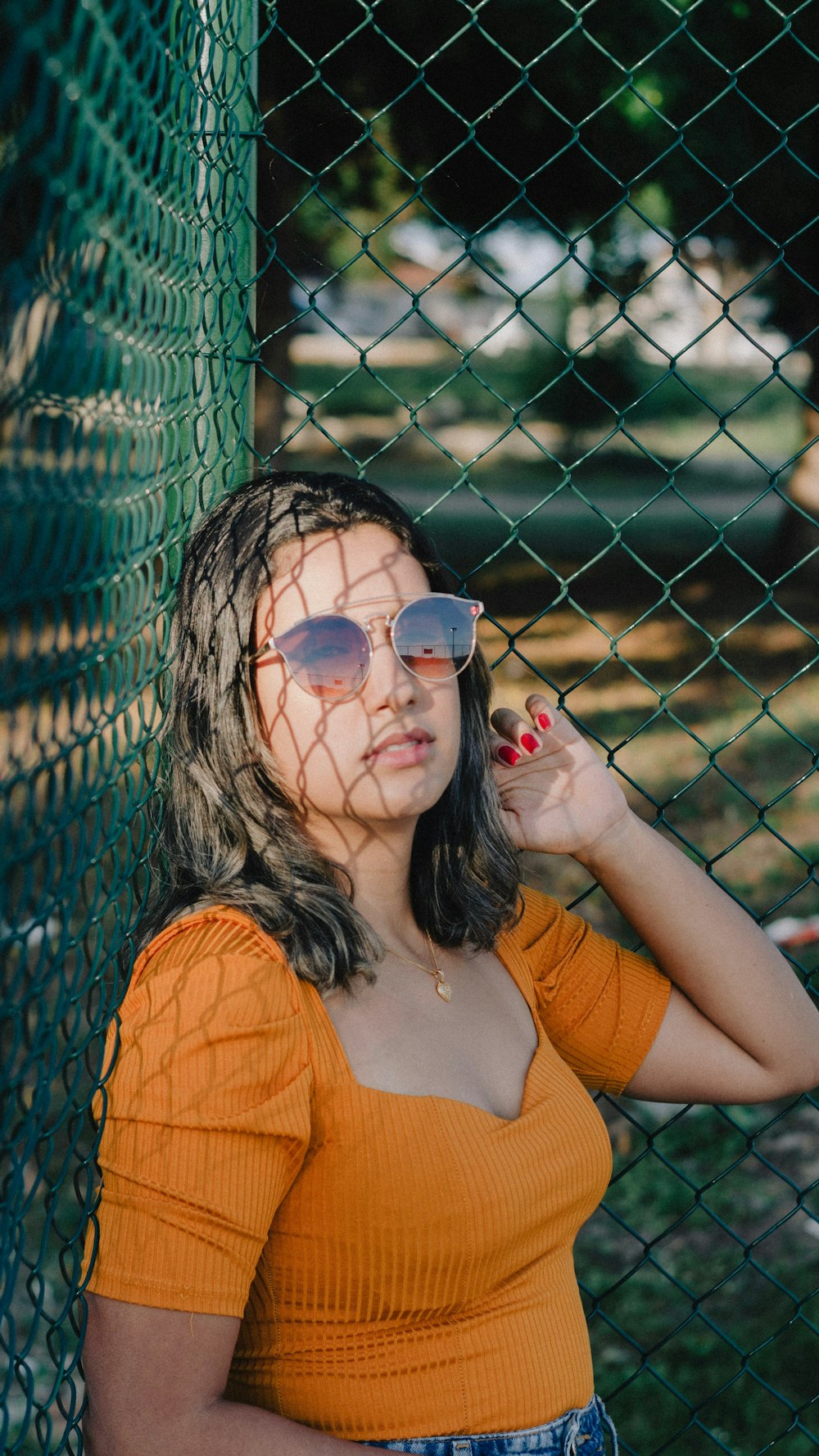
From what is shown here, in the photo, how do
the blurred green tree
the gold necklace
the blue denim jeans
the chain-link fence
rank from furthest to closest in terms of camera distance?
1. the blurred green tree
2. the gold necklace
3. the blue denim jeans
4. the chain-link fence

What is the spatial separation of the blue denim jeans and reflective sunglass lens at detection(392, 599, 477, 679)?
83cm

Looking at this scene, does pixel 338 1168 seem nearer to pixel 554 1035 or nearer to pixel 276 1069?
pixel 276 1069

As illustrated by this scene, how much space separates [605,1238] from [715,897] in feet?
5.67

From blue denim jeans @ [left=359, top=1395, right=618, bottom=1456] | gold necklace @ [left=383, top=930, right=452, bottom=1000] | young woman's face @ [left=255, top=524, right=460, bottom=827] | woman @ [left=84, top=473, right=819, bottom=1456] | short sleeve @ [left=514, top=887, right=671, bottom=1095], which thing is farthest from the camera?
short sleeve @ [left=514, top=887, right=671, bottom=1095]

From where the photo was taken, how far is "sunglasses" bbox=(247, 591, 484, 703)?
148cm

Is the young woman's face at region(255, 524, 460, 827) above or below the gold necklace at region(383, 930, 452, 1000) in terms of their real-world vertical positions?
above

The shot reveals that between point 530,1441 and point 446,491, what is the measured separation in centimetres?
561

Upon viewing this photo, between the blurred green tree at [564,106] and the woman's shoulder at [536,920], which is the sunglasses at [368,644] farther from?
the blurred green tree at [564,106]

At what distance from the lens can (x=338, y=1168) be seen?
1361 mm

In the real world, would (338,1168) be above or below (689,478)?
above

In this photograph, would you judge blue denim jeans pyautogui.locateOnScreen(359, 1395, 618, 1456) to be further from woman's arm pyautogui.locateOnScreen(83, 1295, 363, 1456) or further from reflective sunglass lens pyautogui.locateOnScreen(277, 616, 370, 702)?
reflective sunglass lens pyautogui.locateOnScreen(277, 616, 370, 702)

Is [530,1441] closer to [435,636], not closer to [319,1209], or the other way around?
[319,1209]

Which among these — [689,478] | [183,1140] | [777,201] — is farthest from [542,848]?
[689,478]

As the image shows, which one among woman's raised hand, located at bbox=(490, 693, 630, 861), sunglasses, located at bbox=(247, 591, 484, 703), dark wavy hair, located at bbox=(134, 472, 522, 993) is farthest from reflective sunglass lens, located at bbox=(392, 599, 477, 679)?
woman's raised hand, located at bbox=(490, 693, 630, 861)
